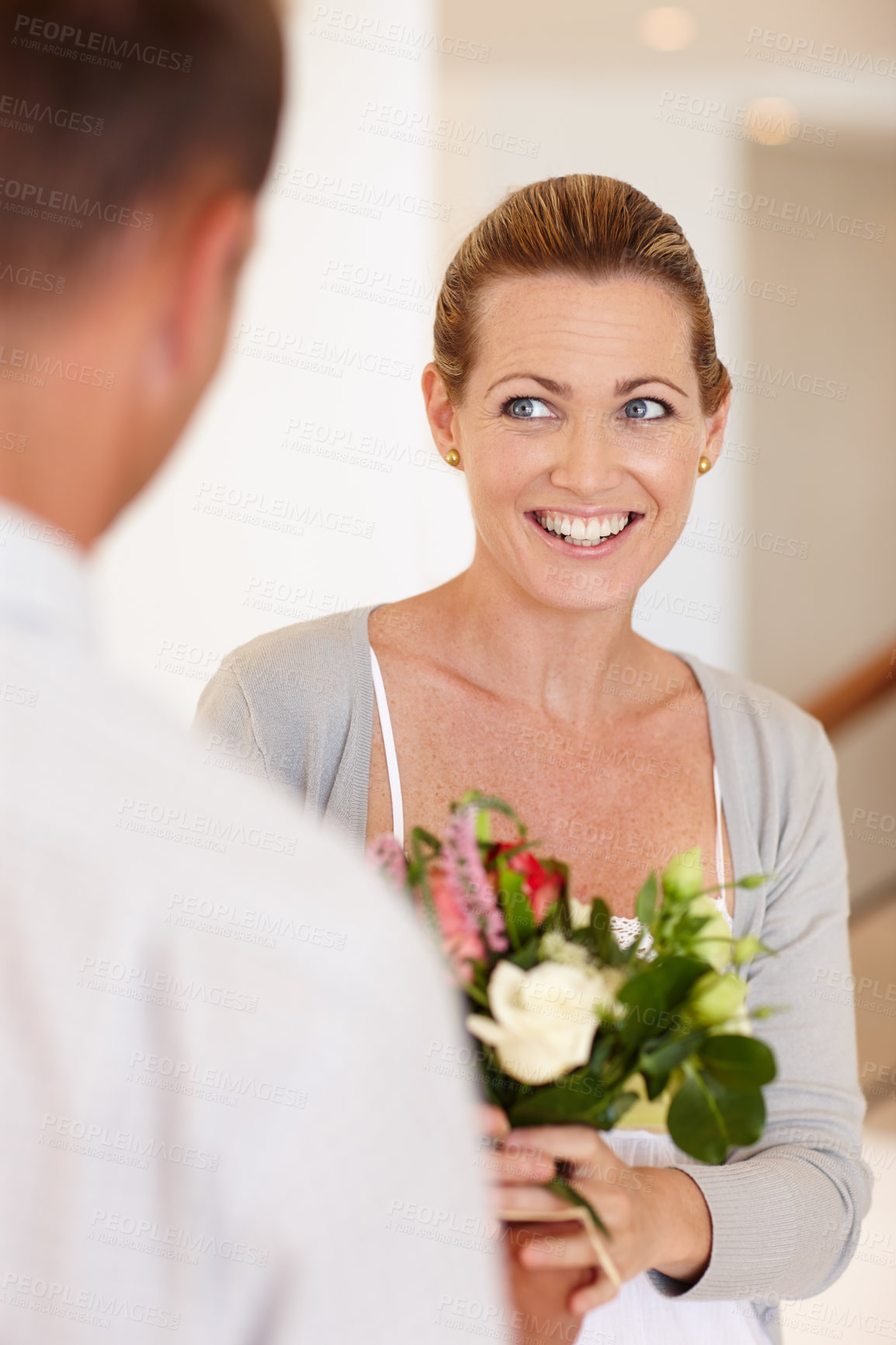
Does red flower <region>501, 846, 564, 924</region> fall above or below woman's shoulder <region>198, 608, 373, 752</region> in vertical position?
below

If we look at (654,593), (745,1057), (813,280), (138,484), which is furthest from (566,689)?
(813,280)

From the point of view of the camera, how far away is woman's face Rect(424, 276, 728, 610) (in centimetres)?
121

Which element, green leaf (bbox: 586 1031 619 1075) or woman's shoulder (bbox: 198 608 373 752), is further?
woman's shoulder (bbox: 198 608 373 752)

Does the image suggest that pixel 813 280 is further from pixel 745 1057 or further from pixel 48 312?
pixel 48 312

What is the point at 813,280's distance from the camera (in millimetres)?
4066

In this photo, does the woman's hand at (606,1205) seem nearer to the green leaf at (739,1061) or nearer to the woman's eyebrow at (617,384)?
the green leaf at (739,1061)

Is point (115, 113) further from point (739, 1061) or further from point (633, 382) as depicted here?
point (633, 382)

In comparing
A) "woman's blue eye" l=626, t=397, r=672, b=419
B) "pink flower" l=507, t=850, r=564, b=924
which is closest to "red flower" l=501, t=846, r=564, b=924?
"pink flower" l=507, t=850, r=564, b=924

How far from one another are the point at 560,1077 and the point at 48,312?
639 mm

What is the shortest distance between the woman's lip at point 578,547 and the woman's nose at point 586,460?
0.04 metres

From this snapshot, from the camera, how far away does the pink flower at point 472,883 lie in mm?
832

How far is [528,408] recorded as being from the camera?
1.23m

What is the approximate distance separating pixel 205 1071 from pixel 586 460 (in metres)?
0.95

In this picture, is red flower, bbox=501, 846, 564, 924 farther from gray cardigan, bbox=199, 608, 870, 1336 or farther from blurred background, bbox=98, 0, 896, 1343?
blurred background, bbox=98, 0, 896, 1343
